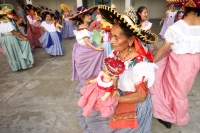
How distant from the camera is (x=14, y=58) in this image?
451cm

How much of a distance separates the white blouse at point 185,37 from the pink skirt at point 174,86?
9 centimetres

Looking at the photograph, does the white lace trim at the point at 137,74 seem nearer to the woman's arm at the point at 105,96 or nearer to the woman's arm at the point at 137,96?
the woman's arm at the point at 137,96

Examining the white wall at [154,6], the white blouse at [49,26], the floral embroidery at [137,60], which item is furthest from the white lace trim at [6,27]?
the white wall at [154,6]

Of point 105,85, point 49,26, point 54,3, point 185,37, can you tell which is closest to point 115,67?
point 105,85

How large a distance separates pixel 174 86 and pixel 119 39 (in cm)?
114

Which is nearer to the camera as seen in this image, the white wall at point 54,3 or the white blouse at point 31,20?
the white blouse at point 31,20

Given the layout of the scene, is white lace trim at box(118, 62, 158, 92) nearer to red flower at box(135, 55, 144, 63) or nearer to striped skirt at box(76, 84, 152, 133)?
red flower at box(135, 55, 144, 63)

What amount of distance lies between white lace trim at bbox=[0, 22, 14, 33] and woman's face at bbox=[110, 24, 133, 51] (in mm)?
3758

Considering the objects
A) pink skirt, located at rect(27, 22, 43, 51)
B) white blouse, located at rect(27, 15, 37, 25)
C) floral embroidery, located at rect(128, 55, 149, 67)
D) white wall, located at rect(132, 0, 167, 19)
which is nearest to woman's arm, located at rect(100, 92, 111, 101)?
floral embroidery, located at rect(128, 55, 149, 67)

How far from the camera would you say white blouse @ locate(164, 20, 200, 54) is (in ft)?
6.07

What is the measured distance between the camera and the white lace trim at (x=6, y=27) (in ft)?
13.2

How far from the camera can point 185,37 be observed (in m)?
1.84

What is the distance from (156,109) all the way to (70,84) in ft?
7.14

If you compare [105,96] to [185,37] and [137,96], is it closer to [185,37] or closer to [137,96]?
[137,96]
